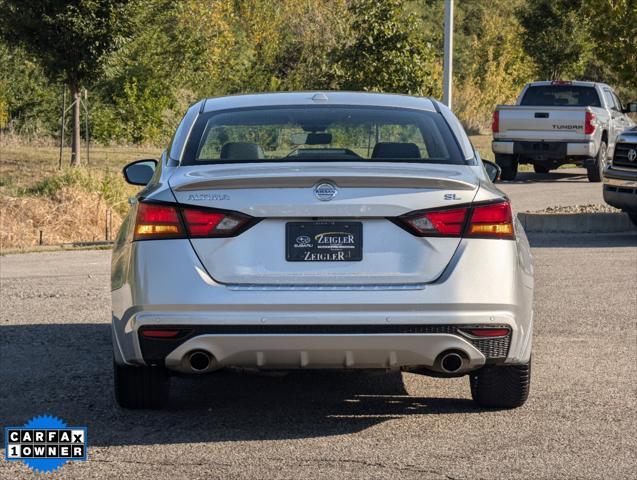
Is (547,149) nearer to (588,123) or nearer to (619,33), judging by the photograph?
(588,123)

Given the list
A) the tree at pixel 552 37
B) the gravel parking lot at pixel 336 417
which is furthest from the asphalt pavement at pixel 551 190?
the tree at pixel 552 37

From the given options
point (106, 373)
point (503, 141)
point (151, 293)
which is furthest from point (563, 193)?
point (151, 293)

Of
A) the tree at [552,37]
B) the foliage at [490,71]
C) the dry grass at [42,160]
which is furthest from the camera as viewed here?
the foliage at [490,71]

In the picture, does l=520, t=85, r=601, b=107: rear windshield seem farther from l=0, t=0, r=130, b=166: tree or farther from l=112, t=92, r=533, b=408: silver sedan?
l=112, t=92, r=533, b=408: silver sedan

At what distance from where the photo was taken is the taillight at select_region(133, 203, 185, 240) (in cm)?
592

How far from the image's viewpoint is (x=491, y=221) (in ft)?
19.6

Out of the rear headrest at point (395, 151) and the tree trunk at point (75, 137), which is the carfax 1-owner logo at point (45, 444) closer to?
the rear headrest at point (395, 151)

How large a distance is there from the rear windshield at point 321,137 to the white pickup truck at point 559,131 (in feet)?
58.1

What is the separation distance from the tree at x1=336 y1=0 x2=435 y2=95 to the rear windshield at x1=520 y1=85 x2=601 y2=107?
7.82 ft

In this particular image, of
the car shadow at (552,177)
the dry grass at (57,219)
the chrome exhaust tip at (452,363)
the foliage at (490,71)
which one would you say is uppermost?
the chrome exhaust tip at (452,363)

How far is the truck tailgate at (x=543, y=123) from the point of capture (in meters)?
25.0

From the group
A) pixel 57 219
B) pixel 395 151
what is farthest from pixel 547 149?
pixel 395 151

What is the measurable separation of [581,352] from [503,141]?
56.8ft

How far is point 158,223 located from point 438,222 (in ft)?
4.18
